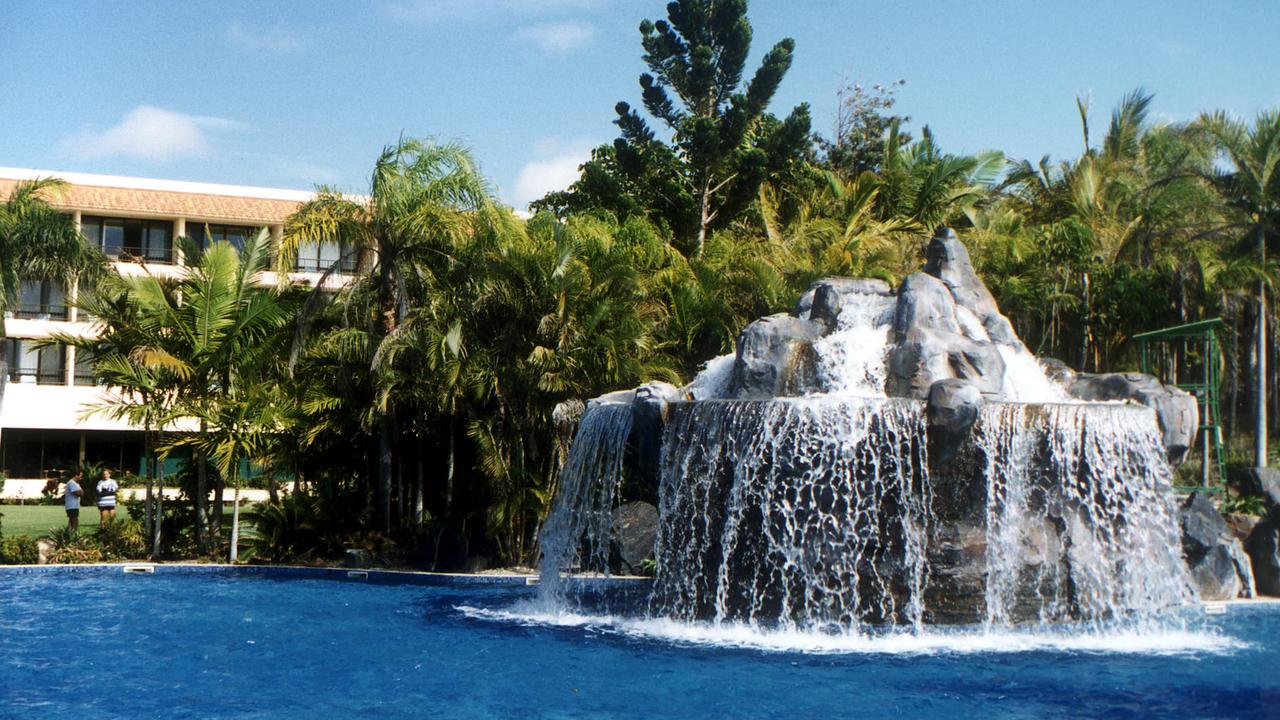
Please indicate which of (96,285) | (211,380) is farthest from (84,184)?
(211,380)

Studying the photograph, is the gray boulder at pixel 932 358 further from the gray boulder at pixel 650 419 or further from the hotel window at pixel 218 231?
the hotel window at pixel 218 231

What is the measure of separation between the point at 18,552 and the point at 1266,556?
1583 cm

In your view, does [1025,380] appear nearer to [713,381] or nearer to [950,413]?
[950,413]

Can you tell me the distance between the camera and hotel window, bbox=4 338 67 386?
3484 cm

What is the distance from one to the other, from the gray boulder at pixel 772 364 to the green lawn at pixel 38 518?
1326cm

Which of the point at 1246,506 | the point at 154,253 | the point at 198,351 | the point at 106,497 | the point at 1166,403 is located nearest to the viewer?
the point at 1166,403

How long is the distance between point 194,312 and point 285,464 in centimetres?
243

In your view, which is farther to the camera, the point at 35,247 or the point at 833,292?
the point at 35,247

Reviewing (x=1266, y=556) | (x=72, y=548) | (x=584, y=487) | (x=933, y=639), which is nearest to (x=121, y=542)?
(x=72, y=548)

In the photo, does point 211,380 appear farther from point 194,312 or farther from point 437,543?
point 437,543

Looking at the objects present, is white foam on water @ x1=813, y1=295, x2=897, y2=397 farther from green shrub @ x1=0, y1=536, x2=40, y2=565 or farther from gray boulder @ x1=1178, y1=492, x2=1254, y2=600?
green shrub @ x1=0, y1=536, x2=40, y2=565

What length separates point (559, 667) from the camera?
902cm

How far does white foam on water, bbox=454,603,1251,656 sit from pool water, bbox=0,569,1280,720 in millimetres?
39

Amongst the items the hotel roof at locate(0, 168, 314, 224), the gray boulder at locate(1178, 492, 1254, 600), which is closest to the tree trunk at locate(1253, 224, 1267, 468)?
the gray boulder at locate(1178, 492, 1254, 600)
